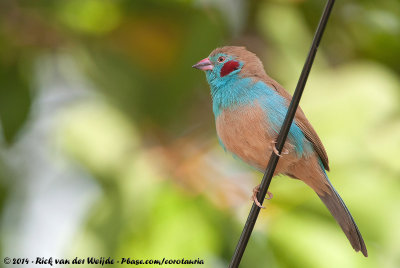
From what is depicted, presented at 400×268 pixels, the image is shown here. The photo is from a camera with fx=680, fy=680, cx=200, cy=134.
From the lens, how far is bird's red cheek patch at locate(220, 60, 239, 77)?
3.30 metres

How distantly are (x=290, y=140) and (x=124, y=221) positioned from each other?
3.96ft

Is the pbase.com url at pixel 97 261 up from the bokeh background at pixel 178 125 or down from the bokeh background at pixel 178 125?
down

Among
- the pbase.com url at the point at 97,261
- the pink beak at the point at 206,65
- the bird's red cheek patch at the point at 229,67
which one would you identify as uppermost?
the bird's red cheek patch at the point at 229,67

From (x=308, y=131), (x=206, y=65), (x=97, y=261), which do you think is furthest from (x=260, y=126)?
(x=97, y=261)

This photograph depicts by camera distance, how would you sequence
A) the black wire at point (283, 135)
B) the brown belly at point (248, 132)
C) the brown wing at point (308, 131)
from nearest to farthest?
the black wire at point (283, 135)
the brown belly at point (248, 132)
the brown wing at point (308, 131)

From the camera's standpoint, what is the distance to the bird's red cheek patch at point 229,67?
3.30 metres

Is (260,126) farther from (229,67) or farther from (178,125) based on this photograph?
(178,125)

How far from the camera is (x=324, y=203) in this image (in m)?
3.49

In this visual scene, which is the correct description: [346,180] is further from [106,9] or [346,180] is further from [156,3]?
[106,9]

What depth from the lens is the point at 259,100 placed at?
10.2ft

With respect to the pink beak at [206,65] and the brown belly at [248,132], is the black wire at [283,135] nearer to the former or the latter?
the brown belly at [248,132]

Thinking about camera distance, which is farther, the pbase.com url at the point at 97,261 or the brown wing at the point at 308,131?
the pbase.com url at the point at 97,261

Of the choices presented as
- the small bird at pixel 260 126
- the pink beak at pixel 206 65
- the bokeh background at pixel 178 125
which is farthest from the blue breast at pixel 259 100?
the bokeh background at pixel 178 125

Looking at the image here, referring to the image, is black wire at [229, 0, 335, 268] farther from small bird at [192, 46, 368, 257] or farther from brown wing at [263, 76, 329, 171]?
brown wing at [263, 76, 329, 171]
